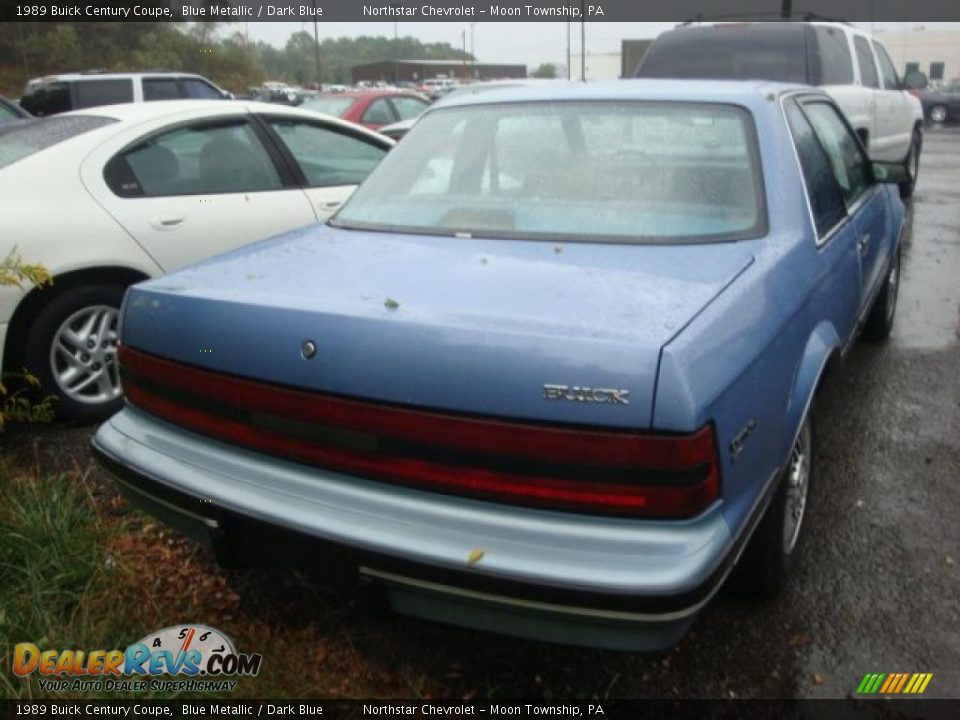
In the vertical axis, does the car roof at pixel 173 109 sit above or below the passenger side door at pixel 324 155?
above

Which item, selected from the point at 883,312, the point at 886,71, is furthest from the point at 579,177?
the point at 886,71

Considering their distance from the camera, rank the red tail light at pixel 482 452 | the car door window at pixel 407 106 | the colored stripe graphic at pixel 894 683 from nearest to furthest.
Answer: the red tail light at pixel 482 452 → the colored stripe graphic at pixel 894 683 → the car door window at pixel 407 106

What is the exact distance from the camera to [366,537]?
1903 mm

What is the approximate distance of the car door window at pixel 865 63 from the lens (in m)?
8.20

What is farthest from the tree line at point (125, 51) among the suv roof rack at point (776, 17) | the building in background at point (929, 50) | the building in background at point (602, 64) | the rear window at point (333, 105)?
the building in background at point (929, 50)

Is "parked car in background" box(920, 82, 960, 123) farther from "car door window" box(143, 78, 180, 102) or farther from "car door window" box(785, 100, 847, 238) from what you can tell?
"car door window" box(785, 100, 847, 238)

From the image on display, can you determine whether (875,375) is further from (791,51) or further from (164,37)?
(164,37)

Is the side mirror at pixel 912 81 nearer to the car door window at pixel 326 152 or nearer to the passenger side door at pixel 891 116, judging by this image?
the passenger side door at pixel 891 116

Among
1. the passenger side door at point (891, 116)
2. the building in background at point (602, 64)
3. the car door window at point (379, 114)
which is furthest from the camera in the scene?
the building in background at point (602, 64)

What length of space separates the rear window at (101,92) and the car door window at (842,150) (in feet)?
35.4

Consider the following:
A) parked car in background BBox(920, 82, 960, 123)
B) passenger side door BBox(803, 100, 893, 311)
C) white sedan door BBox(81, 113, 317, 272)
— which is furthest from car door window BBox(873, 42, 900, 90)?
parked car in background BBox(920, 82, 960, 123)

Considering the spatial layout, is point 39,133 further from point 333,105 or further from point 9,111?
point 333,105

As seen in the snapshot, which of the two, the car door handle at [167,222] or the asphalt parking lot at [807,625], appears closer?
the asphalt parking lot at [807,625]

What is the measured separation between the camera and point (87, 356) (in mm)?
3828
